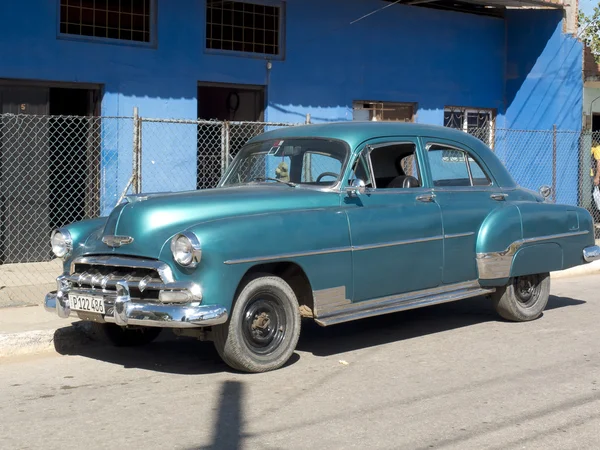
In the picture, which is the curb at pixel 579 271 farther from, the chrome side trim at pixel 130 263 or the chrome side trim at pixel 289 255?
the chrome side trim at pixel 130 263

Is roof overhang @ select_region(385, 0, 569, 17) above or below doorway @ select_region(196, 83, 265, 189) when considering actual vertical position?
above

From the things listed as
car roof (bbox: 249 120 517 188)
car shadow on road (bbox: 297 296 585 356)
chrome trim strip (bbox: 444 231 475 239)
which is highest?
car roof (bbox: 249 120 517 188)

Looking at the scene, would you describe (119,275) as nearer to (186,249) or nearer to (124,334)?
(186,249)

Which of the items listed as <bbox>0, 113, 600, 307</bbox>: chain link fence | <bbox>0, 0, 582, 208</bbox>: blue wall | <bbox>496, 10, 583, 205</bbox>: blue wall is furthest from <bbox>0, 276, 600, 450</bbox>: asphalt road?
<bbox>496, 10, 583, 205</bbox>: blue wall

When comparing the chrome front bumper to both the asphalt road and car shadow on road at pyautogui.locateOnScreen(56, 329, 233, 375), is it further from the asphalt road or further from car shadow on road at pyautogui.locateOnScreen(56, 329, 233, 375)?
car shadow on road at pyautogui.locateOnScreen(56, 329, 233, 375)

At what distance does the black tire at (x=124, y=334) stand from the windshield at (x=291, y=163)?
144 cm

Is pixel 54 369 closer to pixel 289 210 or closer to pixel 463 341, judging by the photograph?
pixel 289 210

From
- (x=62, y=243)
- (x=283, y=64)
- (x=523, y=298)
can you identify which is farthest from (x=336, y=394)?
(x=283, y=64)

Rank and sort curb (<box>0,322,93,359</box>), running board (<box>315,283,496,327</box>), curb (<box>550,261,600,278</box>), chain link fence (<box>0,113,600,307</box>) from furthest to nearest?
curb (<box>550,261,600,278</box>)
chain link fence (<box>0,113,600,307</box>)
curb (<box>0,322,93,359</box>)
running board (<box>315,283,496,327</box>)

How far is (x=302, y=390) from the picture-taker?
20.5 ft

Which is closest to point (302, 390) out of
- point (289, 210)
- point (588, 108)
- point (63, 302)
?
point (289, 210)

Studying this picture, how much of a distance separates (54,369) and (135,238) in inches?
54.5

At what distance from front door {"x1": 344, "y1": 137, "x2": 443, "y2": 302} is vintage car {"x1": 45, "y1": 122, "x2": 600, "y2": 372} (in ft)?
0.04

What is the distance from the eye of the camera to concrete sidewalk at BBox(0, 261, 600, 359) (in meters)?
7.62
